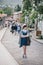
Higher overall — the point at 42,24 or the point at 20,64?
the point at 20,64

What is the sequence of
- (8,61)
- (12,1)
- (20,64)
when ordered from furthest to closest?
1. (12,1)
2. (8,61)
3. (20,64)

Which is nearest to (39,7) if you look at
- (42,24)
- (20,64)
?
(42,24)

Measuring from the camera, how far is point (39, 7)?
81.1 ft

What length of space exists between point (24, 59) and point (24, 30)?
4.39ft

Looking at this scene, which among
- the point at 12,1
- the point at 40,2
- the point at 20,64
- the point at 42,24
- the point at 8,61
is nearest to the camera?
the point at 20,64

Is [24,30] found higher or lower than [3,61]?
higher

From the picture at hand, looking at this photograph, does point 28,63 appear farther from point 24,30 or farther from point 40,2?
point 40,2

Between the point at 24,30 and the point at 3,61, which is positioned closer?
the point at 3,61

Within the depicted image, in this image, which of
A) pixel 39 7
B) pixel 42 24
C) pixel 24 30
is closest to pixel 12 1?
pixel 42 24

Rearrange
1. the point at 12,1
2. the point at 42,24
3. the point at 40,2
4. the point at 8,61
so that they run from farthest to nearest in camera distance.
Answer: the point at 12,1
the point at 42,24
the point at 40,2
the point at 8,61

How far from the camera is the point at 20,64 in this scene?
11789 millimetres

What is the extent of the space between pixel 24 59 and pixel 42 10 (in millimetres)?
11867

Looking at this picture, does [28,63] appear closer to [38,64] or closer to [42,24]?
[38,64]

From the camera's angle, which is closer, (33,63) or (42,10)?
(33,63)
